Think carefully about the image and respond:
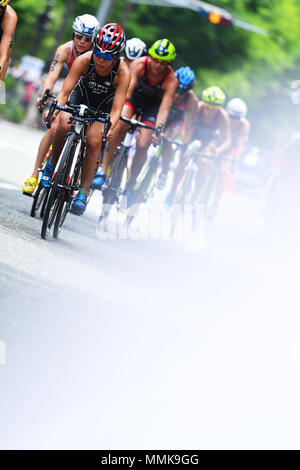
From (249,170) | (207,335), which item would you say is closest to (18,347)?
(207,335)

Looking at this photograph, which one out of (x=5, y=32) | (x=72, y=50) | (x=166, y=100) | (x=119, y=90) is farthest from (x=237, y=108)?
(x=5, y=32)

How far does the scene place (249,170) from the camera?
4831cm

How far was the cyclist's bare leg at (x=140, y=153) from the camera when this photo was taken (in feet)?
46.0

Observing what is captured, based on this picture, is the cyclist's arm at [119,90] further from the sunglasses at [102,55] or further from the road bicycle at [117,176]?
the road bicycle at [117,176]

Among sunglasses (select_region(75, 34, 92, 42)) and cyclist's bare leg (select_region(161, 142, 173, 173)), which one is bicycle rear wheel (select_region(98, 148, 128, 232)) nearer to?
sunglasses (select_region(75, 34, 92, 42))

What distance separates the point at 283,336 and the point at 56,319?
103 inches

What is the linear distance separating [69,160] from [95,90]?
2.50ft

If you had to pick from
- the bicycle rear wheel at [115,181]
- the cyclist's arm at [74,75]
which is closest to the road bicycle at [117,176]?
the bicycle rear wheel at [115,181]

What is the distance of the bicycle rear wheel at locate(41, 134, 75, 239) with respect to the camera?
1051 cm

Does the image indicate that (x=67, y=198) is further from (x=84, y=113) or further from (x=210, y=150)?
(x=210, y=150)

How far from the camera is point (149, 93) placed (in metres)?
14.2

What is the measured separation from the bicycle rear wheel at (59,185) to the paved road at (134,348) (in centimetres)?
19
